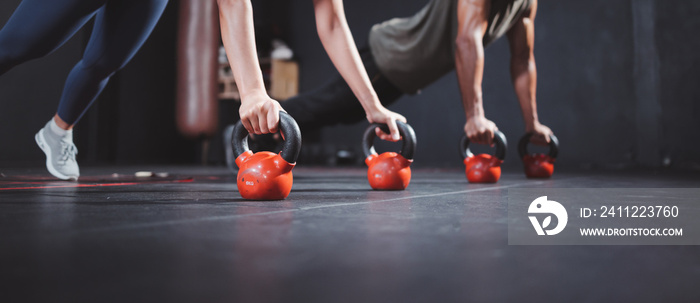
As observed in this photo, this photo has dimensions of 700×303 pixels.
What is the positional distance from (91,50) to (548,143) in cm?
206

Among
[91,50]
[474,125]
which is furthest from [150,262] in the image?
[474,125]

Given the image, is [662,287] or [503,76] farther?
[503,76]

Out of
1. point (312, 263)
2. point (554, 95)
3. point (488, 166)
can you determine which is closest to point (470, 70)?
point (488, 166)

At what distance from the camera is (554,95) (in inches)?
183

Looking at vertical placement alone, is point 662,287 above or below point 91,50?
below

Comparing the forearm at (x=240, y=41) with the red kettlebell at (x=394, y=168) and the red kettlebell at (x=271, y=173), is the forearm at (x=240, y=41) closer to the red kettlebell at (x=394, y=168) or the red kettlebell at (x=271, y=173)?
the red kettlebell at (x=271, y=173)

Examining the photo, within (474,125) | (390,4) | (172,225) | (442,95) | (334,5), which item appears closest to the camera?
(172,225)

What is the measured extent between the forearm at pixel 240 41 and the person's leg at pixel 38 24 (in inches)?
17.2

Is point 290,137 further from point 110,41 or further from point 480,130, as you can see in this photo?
point 480,130

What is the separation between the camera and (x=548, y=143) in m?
2.34

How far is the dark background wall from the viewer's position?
4008 mm

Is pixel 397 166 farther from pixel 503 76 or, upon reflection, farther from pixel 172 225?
pixel 503 76

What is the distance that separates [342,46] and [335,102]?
0.79m

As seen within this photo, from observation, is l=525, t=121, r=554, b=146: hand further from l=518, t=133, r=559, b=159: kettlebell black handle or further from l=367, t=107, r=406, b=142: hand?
l=367, t=107, r=406, b=142: hand
